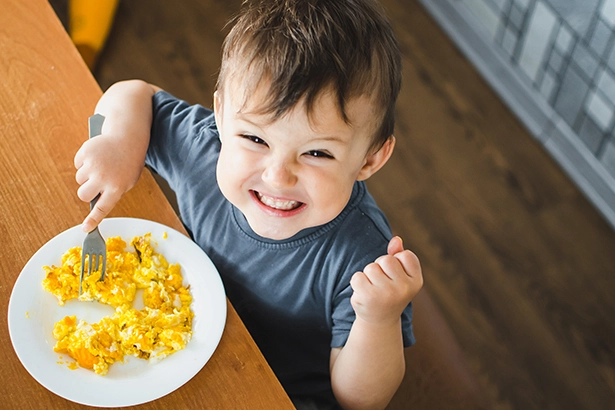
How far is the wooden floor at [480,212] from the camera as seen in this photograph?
183 cm

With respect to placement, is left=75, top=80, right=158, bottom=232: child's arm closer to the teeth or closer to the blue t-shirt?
the blue t-shirt

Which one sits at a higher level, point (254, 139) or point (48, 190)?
point (254, 139)

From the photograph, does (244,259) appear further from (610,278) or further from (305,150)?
(610,278)

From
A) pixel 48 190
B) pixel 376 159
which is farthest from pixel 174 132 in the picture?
pixel 376 159

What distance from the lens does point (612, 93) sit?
1854 mm

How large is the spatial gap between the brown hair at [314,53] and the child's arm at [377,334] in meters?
0.21

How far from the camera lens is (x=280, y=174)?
2.83 ft

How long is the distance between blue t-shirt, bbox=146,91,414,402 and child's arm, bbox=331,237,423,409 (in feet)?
0.17

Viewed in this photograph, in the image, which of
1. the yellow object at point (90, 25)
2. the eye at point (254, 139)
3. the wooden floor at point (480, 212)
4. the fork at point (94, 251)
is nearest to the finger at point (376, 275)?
the eye at point (254, 139)

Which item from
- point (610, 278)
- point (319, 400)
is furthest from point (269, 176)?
point (610, 278)

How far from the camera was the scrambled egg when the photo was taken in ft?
2.74

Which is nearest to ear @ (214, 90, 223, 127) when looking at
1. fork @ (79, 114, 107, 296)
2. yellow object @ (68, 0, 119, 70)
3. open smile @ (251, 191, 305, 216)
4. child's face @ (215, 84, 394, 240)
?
child's face @ (215, 84, 394, 240)

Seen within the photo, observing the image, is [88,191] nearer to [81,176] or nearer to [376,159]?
[81,176]

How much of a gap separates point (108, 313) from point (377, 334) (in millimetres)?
361
